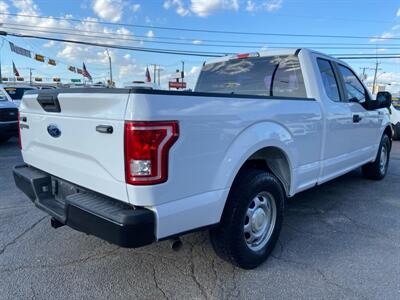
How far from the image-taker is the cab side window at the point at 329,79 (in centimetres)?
380

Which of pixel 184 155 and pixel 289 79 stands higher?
pixel 289 79

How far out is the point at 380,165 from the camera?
582cm

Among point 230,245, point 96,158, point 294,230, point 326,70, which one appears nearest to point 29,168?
point 96,158

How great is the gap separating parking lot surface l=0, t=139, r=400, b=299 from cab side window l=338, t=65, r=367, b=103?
1617 millimetres

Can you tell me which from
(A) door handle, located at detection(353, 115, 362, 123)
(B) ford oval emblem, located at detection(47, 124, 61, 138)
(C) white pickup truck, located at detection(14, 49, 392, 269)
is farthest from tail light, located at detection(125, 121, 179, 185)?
(A) door handle, located at detection(353, 115, 362, 123)

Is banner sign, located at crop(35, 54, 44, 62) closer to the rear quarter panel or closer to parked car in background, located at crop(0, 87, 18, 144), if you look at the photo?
parked car in background, located at crop(0, 87, 18, 144)

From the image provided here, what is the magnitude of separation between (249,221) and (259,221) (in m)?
0.14

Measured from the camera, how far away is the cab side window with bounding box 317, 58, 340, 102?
12.5 feet

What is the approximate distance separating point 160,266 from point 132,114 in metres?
1.59

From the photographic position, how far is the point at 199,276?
2707mm

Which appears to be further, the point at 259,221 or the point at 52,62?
the point at 52,62

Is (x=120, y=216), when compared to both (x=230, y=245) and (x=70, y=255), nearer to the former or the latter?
(x=230, y=245)

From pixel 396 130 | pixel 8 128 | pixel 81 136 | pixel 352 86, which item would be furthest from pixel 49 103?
pixel 396 130

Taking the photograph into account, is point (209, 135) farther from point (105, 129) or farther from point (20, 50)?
point (20, 50)
